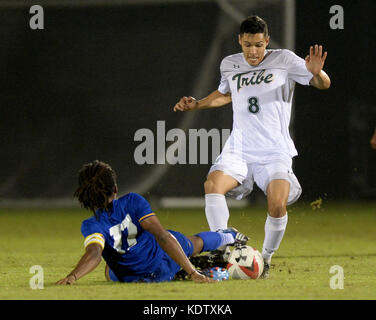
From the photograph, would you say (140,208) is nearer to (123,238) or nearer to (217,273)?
(123,238)

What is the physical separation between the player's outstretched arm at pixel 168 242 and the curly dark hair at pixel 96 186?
300 millimetres

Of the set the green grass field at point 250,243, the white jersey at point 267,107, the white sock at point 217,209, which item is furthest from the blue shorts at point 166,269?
the white jersey at point 267,107

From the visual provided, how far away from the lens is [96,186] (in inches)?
228

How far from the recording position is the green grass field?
5637 millimetres

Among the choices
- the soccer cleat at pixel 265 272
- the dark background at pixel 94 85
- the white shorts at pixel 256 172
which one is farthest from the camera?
the dark background at pixel 94 85

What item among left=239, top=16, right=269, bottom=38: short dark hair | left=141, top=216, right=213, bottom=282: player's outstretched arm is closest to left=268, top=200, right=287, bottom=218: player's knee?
left=141, top=216, right=213, bottom=282: player's outstretched arm

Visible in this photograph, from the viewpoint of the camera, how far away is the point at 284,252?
28.9ft

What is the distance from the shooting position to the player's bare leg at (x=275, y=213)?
268 inches

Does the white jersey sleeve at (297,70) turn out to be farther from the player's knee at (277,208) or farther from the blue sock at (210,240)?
the blue sock at (210,240)

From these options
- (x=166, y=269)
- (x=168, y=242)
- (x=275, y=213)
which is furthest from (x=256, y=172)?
(x=168, y=242)

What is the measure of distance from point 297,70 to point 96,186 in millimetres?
2250

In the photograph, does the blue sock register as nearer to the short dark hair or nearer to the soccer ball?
the soccer ball

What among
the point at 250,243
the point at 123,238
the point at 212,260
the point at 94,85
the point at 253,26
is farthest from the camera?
the point at 94,85

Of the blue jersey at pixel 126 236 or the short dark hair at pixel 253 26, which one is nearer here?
the blue jersey at pixel 126 236
